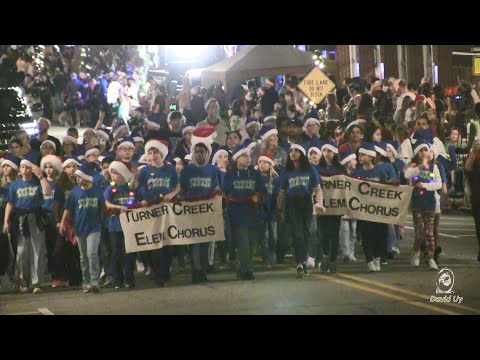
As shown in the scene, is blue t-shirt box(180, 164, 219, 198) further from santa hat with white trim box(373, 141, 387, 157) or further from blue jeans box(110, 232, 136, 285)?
santa hat with white trim box(373, 141, 387, 157)

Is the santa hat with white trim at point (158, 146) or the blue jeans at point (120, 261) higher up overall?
the santa hat with white trim at point (158, 146)

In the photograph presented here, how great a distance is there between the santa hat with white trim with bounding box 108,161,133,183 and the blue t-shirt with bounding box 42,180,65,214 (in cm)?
75

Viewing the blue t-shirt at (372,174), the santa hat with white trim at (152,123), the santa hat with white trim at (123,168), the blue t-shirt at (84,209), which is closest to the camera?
the blue t-shirt at (84,209)

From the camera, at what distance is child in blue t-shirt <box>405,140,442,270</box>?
15961 mm

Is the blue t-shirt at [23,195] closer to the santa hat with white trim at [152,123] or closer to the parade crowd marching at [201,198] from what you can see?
the parade crowd marching at [201,198]

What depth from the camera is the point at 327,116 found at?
24344 millimetres

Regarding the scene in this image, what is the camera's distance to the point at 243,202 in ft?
51.8

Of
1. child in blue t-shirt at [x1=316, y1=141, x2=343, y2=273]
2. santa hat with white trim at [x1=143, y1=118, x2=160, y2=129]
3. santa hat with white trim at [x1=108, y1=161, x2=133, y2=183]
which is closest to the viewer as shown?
santa hat with white trim at [x1=108, y1=161, x2=133, y2=183]

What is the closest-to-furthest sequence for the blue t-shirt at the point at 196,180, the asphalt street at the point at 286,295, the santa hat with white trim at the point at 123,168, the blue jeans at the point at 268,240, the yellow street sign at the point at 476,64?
the asphalt street at the point at 286,295
the santa hat with white trim at the point at 123,168
the blue t-shirt at the point at 196,180
the blue jeans at the point at 268,240
the yellow street sign at the point at 476,64

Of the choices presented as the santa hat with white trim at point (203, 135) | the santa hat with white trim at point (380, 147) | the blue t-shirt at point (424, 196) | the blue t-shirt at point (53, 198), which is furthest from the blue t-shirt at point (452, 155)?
the blue t-shirt at point (53, 198)

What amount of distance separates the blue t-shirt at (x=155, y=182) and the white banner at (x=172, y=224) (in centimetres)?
18

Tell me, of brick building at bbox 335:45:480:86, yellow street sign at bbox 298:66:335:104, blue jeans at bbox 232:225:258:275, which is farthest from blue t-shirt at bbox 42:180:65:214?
brick building at bbox 335:45:480:86

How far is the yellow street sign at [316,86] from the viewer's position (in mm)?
25156

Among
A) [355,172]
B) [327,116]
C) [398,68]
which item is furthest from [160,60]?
[355,172]
